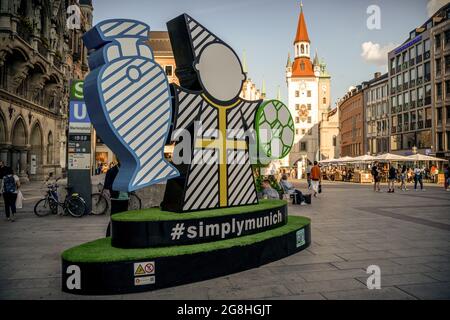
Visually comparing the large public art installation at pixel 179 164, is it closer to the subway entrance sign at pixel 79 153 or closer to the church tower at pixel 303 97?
the subway entrance sign at pixel 79 153

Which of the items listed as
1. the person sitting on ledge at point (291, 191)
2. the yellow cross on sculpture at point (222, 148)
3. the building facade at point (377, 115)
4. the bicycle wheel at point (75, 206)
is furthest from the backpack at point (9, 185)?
the building facade at point (377, 115)

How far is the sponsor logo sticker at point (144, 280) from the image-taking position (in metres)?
4.96

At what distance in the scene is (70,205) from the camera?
12.5 m

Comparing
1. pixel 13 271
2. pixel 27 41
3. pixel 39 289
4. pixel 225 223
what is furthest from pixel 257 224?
pixel 27 41

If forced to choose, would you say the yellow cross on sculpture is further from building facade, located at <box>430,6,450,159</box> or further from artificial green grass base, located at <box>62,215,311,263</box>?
building facade, located at <box>430,6,450,159</box>

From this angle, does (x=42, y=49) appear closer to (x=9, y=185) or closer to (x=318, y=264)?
(x=9, y=185)

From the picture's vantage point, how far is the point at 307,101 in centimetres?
9300

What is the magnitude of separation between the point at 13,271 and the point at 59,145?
2956 centimetres

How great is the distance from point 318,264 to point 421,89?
50252mm

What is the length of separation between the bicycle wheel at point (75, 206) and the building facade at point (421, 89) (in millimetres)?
37421

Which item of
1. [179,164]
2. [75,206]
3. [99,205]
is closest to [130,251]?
[179,164]

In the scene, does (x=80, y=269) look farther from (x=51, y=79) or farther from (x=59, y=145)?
(x=59, y=145)

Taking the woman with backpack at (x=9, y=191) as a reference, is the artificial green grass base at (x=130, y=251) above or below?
below

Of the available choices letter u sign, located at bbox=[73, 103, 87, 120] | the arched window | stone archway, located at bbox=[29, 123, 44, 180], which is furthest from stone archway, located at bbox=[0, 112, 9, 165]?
letter u sign, located at bbox=[73, 103, 87, 120]
